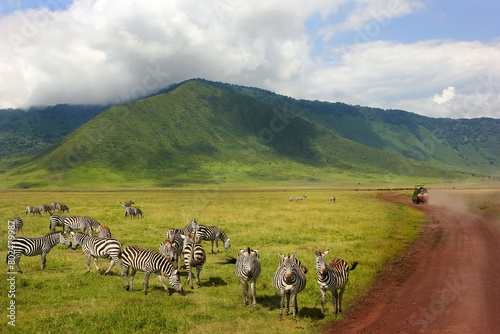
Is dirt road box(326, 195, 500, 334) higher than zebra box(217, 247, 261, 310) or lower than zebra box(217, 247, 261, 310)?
lower

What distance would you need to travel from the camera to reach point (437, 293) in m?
15.9

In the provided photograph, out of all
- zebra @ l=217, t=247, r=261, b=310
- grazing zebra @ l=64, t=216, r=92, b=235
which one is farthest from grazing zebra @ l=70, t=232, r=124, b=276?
grazing zebra @ l=64, t=216, r=92, b=235

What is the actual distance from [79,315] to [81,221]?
17973mm

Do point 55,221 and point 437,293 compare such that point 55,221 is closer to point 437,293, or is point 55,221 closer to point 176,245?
point 176,245

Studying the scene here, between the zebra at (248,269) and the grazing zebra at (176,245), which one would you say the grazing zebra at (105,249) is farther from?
the zebra at (248,269)

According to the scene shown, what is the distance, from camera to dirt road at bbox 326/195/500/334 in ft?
42.0

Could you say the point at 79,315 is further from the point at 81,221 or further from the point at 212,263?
the point at 81,221

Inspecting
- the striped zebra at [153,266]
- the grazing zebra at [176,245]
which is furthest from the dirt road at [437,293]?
the grazing zebra at [176,245]

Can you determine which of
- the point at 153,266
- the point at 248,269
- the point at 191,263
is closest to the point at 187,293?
the point at 191,263

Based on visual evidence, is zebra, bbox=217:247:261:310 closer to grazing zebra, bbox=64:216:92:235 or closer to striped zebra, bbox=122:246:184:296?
striped zebra, bbox=122:246:184:296

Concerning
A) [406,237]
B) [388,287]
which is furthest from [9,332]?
[406,237]

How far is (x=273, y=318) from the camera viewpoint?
541 inches

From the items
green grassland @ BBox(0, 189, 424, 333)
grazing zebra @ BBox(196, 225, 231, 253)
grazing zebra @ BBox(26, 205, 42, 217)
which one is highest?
grazing zebra @ BBox(196, 225, 231, 253)

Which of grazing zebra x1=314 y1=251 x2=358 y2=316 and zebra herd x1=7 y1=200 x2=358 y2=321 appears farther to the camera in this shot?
zebra herd x1=7 y1=200 x2=358 y2=321
